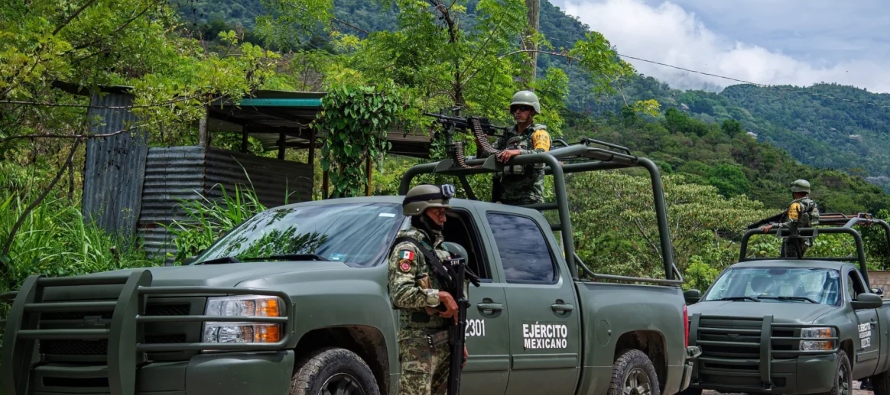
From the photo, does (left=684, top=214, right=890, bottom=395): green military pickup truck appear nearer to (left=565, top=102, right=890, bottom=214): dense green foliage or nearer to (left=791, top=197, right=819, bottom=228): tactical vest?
(left=791, top=197, right=819, bottom=228): tactical vest

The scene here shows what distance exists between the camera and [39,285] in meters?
5.89

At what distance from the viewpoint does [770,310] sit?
11484mm

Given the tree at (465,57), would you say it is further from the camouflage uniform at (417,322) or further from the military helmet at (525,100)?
the camouflage uniform at (417,322)

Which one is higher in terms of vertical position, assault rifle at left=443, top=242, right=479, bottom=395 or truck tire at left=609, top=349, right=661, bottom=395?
assault rifle at left=443, top=242, right=479, bottom=395

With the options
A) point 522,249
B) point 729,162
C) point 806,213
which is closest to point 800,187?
point 806,213

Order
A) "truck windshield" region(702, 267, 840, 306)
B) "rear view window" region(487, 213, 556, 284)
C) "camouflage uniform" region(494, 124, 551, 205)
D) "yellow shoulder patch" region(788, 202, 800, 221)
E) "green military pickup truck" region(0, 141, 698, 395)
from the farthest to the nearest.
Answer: "yellow shoulder patch" region(788, 202, 800, 221) < "truck windshield" region(702, 267, 840, 306) < "camouflage uniform" region(494, 124, 551, 205) < "rear view window" region(487, 213, 556, 284) < "green military pickup truck" region(0, 141, 698, 395)

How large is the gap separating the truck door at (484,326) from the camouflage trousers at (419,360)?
629mm

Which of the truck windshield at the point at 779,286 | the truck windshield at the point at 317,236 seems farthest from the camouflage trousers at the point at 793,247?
the truck windshield at the point at 317,236

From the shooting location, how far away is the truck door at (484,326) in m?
6.79

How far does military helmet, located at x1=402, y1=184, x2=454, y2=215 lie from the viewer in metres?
6.11

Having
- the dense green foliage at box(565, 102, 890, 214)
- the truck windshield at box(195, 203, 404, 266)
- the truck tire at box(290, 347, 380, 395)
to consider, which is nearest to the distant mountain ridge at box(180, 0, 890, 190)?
the dense green foliage at box(565, 102, 890, 214)

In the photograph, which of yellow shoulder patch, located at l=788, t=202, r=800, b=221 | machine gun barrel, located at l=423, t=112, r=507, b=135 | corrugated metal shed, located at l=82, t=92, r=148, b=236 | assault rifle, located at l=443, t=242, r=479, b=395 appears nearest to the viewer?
assault rifle, located at l=443, t=242, r=479, b=395

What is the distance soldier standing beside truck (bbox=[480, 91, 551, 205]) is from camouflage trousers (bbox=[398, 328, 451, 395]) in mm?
2491

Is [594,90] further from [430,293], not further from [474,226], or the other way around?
[430,293]
